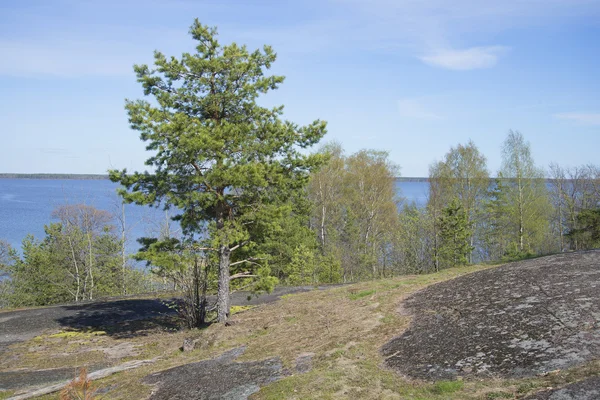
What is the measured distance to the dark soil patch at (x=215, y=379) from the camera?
6.70 meters

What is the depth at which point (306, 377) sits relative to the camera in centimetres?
648

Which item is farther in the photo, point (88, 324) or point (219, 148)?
point (88, 324)

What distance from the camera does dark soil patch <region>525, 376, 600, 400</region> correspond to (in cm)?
420

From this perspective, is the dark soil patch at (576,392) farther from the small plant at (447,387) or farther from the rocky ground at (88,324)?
the rocky ground at (88,324)

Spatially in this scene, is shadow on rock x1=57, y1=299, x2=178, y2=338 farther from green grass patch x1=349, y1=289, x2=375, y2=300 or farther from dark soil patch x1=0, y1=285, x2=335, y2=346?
green grass patch x1=349, y1=289, x2=375, y2=300

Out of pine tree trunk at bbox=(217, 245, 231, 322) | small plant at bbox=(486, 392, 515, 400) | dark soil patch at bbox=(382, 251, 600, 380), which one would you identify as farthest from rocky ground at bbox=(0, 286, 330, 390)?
small plant at bbox=(486, 392, 515, 400)

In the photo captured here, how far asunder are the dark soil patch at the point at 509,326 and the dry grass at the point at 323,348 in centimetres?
34

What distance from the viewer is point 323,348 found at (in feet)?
26.0

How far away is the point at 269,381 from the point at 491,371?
3.07 metres

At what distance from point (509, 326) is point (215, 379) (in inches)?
178

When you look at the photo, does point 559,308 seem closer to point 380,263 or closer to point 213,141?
point 213,141

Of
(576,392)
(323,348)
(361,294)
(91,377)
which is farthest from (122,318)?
(576,392)

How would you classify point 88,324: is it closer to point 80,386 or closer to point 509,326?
point 80,386

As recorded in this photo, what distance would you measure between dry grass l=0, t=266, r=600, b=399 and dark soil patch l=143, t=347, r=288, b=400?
27 centimetres
